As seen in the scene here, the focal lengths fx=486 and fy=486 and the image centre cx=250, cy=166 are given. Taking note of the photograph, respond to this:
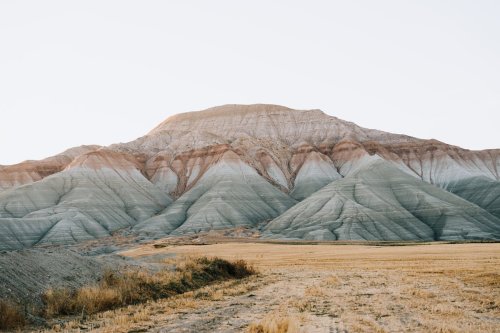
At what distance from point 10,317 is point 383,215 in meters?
93.6

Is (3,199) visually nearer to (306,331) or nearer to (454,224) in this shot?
(454,224)

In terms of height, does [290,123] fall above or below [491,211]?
above

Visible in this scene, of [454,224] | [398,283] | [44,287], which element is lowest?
[454,224]

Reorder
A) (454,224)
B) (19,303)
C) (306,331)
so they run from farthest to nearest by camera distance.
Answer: (454,224), (19,303), (306,331)

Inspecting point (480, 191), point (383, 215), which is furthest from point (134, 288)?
point (480, 191)

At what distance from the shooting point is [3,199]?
116 m

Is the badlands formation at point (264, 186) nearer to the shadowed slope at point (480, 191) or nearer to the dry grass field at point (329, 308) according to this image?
the shadowed slope at point (480, 191)

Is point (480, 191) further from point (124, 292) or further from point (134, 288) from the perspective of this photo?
point (124, 292)

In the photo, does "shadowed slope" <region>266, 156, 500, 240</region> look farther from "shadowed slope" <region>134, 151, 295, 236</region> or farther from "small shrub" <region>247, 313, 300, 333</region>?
"small shrub" <region>247, 313, 300, 333</region>

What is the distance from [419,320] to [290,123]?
16852 cm

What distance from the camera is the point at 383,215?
99625 mm

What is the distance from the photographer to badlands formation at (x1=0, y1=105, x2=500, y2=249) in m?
98.2

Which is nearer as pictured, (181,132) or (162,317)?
(162,317)

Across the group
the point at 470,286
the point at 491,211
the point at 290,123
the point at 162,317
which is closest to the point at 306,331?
the point at 162,317
